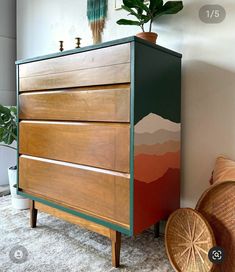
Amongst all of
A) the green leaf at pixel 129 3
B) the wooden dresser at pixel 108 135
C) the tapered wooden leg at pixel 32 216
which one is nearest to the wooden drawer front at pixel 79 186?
the wooden dresser at pixel 108 135

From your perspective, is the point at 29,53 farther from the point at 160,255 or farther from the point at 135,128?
the point at 160,255

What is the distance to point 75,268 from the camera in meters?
1.40

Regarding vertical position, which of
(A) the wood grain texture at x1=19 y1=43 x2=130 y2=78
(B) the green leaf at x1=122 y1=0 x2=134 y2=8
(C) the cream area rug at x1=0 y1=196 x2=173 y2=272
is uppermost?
(B) the green leaf at x1=122 y1=0 x2=134 y2=8

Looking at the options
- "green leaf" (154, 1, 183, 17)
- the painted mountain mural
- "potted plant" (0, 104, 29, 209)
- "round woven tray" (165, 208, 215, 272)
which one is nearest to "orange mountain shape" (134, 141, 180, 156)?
the painted mountain mural

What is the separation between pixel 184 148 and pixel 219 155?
23 centimetres

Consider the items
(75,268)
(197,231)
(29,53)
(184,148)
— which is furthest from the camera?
(29,53)

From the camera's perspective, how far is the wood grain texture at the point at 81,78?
1.32 m

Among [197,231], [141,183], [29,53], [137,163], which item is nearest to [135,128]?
[137,163]

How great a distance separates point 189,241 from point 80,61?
1.11 meters

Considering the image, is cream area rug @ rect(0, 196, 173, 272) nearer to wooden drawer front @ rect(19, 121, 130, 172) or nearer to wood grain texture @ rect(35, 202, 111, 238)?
wood grain texture @ rect(35, 202, 111, 238)

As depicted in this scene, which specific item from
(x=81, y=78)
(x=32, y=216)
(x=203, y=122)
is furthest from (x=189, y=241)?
(x=32, y=216)

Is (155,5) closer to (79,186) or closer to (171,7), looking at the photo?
(171,7)

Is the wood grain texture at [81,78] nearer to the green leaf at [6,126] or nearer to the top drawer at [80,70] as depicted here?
the top drawer at [80,70]

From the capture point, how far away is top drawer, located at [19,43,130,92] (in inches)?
51.8
